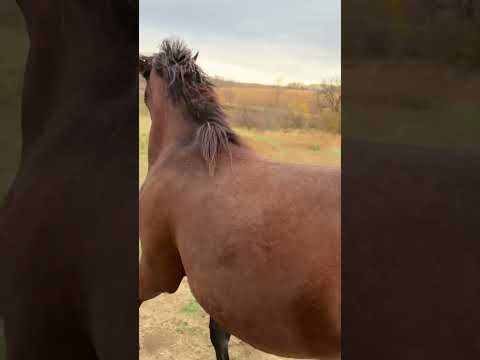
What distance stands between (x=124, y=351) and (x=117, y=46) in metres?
0.62

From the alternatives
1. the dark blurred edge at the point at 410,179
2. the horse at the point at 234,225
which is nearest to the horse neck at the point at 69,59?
the horse at the point at 234,225

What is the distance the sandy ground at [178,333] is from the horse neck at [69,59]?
4.51 feet

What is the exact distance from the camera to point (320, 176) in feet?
3.43

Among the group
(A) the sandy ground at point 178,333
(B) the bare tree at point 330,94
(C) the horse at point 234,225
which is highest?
(B) the bare tree at point 330,94

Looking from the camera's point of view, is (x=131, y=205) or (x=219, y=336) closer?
(x=131, y=205)

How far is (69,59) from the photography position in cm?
91

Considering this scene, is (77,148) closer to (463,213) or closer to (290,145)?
(463,213)

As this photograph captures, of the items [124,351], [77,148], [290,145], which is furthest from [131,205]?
[290,145]

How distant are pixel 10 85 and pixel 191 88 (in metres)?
0.53

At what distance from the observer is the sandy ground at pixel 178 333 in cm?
196

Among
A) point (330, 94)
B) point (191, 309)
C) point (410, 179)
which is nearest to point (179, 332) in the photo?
point (191, 309)

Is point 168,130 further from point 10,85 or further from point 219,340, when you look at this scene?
point 219,340

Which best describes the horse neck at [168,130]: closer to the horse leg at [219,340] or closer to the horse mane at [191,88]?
the horse mane at [191,88]

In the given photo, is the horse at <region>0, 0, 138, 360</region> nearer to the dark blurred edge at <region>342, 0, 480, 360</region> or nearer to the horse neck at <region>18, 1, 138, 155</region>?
the horse neck at <region>18, 1, 138, 155</region>
